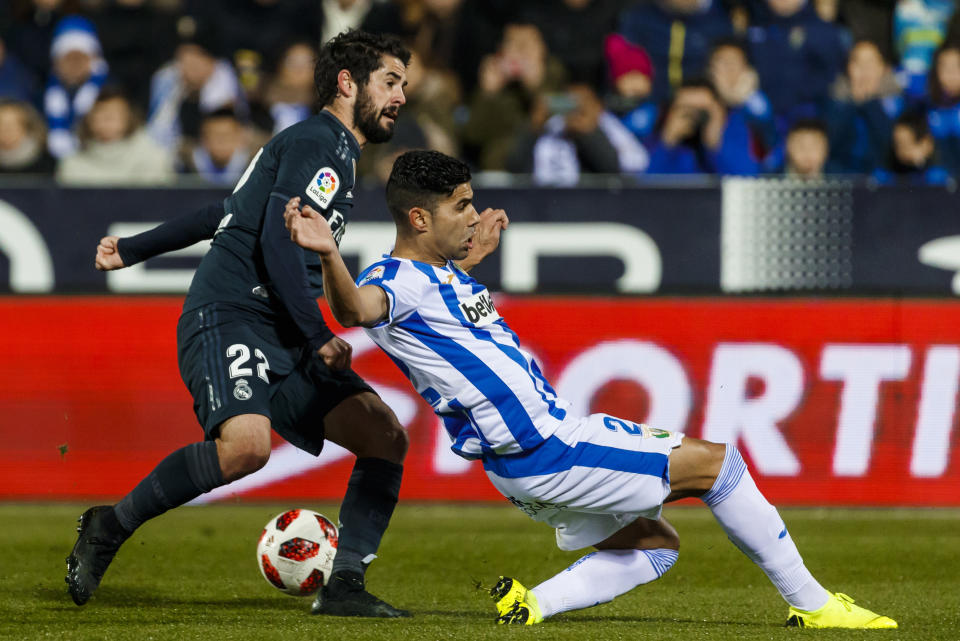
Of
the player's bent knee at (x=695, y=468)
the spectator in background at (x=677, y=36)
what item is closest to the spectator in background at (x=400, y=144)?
the spectator in background at (x=677, y=36)

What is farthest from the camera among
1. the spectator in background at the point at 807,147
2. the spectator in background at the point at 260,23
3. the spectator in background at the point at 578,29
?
the spectator in background at the point at 260,23

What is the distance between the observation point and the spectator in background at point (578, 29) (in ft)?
37.3

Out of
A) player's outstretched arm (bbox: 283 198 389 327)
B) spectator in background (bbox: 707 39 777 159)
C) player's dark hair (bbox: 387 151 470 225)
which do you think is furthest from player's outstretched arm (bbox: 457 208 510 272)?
spectator in background (bbox: 707 39 777 159)

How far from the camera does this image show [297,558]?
5.54 metres

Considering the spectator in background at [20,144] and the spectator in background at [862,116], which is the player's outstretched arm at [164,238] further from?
the spectator in background at [862,116]

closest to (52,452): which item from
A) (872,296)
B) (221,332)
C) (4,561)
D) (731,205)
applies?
(4,561)

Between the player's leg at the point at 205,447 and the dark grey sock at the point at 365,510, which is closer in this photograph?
the player's leg at the point at 205,447

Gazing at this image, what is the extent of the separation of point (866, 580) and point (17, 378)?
531cm

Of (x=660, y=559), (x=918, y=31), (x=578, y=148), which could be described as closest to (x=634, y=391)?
(x=578, y=148)

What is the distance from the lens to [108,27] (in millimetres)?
12156

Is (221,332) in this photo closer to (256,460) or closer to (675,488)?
(256,460)

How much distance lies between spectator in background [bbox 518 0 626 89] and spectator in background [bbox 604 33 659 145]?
220 millimetres

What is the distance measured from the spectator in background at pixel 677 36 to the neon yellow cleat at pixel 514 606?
6951 millimetres

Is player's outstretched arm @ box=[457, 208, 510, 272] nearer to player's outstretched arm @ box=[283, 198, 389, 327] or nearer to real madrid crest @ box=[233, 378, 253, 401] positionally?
player's outstretched arm @ box=[283, 198, 389, 327]
